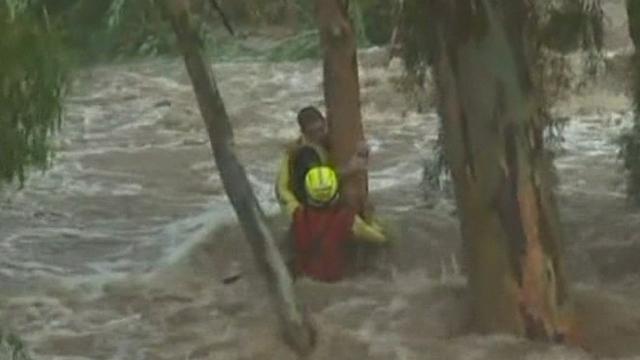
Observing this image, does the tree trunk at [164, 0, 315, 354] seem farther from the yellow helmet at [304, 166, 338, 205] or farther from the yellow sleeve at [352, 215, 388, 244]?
the yellow sleeve at [352, 215, 388, 244]

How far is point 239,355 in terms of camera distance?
9234 mm

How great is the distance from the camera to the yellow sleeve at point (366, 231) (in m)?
10.6

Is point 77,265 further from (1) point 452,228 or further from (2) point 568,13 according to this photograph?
Result: (2) point 568,13

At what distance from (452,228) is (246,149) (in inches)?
276

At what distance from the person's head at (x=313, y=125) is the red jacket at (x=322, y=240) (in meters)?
0.58

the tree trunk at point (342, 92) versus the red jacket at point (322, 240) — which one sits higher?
the tree trunk at point (342, 92)

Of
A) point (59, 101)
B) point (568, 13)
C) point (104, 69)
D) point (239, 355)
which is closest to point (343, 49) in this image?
point (568, 13)

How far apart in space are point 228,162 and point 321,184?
1.70 meters

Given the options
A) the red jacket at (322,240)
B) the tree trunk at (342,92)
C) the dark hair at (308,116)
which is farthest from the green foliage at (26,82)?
the tree trunk at (342,92)

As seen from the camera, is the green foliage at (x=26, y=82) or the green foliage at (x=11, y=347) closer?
the green foliage at (x=26, y=82)

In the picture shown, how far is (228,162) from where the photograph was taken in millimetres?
8500

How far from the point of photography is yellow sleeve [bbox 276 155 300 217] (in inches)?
410

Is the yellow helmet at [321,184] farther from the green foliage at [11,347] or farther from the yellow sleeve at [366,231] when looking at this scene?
the green foliage at [11,347]

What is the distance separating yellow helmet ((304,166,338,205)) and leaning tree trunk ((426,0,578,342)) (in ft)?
4.21
